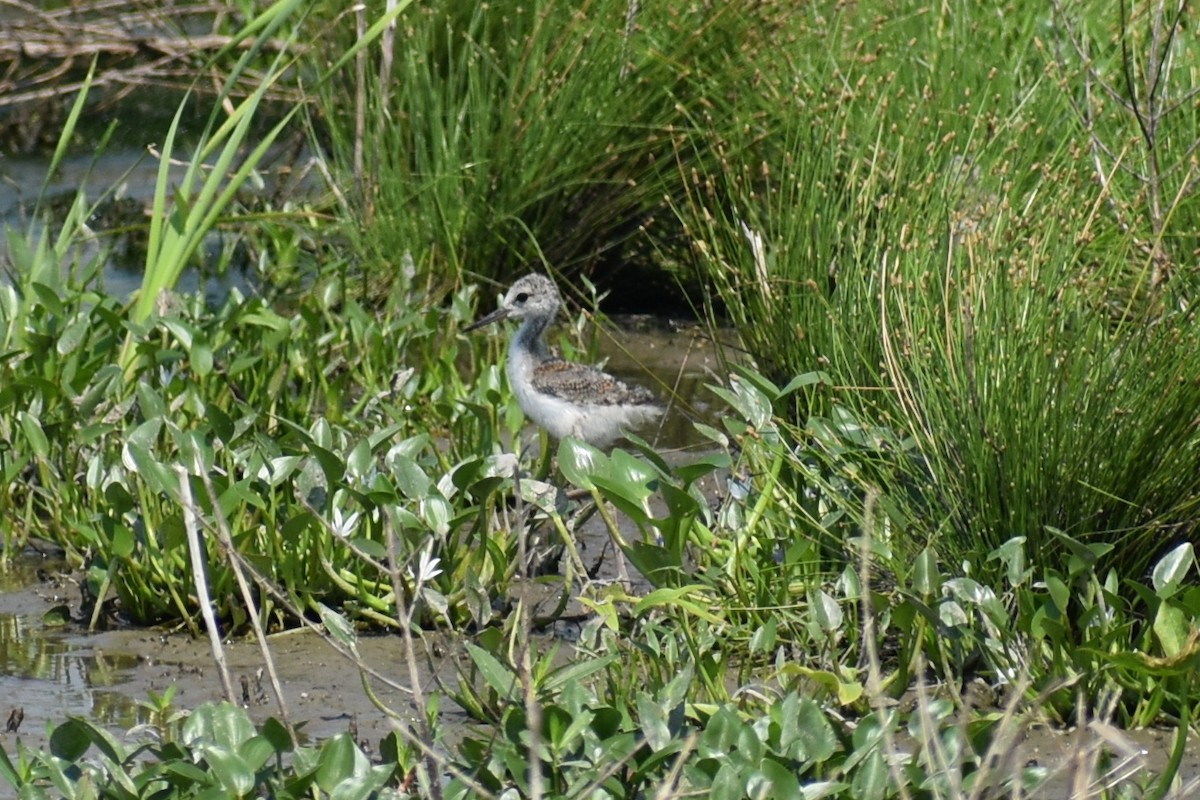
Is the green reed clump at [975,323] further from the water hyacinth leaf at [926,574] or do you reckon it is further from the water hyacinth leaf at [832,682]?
the water hyacinth leaf at [832,682]

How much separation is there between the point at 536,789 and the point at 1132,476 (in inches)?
80.5

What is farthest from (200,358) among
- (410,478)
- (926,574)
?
(926,574)

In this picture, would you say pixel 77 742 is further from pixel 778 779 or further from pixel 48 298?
pixel 48 298

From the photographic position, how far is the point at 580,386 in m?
5.76

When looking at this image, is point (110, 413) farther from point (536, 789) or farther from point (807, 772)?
point (536, 789)

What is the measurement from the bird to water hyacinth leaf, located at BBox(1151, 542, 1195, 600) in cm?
210

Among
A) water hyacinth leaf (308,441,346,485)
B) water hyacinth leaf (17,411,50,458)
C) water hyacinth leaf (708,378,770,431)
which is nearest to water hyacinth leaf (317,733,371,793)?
water hyacinth leaf (308,441,346,485)

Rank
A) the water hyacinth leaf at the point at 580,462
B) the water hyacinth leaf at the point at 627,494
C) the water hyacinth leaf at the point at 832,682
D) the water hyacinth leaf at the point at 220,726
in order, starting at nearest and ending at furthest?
the water hyacinth leaf at the point at 220,726
the water hyacinth leaf at the point at 832,682
the water hyacinth leaf at the point at 627,494
the water hyacinth leaf at the point at 580,462

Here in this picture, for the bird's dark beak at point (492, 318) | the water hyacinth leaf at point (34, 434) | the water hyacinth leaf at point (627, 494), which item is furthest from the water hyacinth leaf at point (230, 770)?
the bird's dark beak at point (492, 318)

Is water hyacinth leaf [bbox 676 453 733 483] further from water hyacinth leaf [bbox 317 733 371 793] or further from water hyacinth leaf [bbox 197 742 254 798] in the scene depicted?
water hyacinth leaf [bbox 197 742 254 798]

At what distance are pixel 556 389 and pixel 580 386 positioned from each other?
0.09 meters

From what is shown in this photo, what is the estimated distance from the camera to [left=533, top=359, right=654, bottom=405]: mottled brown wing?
5711 millimetres

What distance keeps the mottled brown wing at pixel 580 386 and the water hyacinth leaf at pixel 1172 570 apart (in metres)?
2.28

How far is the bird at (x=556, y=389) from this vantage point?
222 inches
